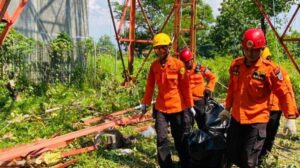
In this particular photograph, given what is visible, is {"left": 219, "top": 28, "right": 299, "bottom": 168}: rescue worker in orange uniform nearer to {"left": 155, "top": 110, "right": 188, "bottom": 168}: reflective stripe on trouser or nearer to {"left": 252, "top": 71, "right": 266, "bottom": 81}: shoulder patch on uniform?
{"left": 252, "top": 71, "right": 266, "bottom": 81}: shoulder patch on uniform

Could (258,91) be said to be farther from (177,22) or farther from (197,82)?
(177,22)

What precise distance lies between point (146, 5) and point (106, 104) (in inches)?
1985

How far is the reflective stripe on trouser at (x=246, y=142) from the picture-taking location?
196 inches

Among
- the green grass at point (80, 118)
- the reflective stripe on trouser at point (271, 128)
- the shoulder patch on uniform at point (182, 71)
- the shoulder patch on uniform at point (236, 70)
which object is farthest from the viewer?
the green grass at point (80, 118)

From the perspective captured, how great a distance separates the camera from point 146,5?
60.3 metres

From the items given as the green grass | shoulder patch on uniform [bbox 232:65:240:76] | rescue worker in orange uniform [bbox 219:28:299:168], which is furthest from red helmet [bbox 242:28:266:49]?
the green grass

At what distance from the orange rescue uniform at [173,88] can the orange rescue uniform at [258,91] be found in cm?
110

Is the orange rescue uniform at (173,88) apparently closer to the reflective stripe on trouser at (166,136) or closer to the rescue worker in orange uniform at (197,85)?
the reflective stripe on trouser at (166,136)

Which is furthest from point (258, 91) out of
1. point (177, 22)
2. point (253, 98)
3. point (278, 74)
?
point (177, 22)

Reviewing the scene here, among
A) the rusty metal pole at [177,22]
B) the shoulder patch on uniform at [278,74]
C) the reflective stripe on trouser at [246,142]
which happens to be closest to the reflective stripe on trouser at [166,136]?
the reflective stripe on trouser at [246,142]

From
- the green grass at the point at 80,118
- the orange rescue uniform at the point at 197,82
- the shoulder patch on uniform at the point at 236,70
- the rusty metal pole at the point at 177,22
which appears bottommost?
the green grass at the point at 80,118

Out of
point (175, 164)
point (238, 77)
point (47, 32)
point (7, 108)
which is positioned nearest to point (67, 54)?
point (47, 32)

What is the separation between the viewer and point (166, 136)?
6.10m

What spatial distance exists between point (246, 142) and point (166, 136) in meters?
1.37
